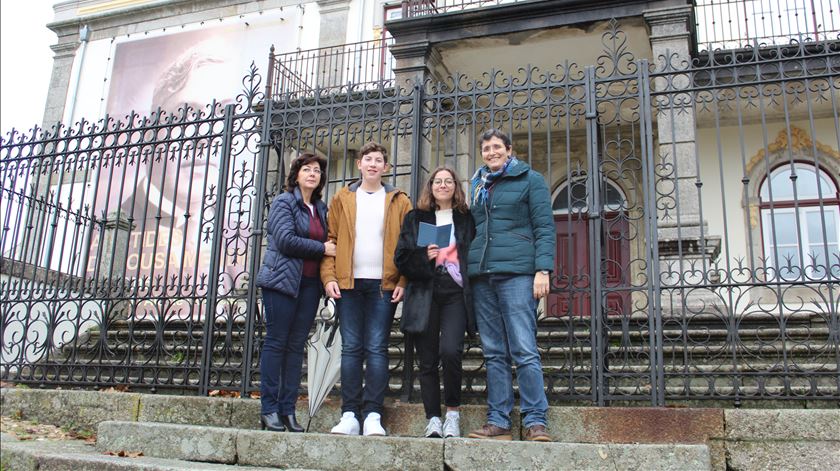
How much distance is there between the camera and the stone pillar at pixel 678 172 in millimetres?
6734

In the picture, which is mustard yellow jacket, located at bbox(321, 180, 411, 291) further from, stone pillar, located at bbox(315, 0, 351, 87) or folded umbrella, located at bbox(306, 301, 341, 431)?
stone pillar, located at bbox(315, 0, 351, 87)

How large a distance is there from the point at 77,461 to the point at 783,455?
161 inches

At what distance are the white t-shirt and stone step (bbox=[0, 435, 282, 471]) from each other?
1.37 m

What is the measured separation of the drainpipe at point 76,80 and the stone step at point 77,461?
13.7 meters

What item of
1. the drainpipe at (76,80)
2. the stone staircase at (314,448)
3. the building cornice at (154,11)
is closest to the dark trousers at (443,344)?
the stone staircase at (314,448)

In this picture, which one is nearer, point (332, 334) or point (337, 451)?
point (337, 451)

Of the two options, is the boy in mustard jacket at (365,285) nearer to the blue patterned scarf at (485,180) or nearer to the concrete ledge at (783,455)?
the blue patterned scarf at (485,180)

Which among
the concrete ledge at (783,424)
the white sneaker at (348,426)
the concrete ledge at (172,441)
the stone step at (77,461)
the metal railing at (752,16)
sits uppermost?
the metal railing at (752,16)

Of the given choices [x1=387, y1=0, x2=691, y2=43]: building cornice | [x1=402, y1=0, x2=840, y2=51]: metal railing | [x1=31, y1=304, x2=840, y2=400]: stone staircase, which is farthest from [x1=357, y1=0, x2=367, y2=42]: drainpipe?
[x1=31, y1=304, x2=840, y2=400]: stone staircase

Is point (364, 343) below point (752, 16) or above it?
below

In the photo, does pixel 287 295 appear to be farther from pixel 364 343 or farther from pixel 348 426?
pixel 348 426

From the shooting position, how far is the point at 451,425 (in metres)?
4.30

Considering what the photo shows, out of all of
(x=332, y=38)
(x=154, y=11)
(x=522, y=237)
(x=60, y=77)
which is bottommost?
(x=522, y=237)

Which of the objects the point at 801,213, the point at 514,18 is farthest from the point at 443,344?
the point at 801,213
